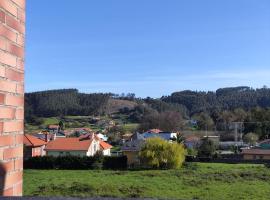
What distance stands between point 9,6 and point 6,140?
80 cm

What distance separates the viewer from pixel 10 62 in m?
2.76

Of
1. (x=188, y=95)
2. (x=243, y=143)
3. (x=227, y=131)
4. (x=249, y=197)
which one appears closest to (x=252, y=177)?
(x=249, y=197)

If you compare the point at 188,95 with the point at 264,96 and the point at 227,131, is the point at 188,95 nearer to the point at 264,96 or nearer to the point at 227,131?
the point at 264,96

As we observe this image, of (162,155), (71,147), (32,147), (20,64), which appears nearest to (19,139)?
(20,64)

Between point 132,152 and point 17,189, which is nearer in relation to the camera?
point 17,189

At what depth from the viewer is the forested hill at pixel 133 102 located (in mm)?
143625

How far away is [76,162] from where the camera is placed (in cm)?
4422

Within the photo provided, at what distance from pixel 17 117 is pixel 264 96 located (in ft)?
548

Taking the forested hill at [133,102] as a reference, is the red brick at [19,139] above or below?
below

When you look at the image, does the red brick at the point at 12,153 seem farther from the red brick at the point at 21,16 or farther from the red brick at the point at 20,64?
the red brick at the point at 21,16

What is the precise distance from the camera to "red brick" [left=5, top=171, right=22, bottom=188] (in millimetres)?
2736

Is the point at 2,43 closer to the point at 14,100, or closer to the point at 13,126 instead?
the point at 14,100

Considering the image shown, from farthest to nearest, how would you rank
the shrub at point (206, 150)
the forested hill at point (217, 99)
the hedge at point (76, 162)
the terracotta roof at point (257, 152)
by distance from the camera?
the forested hill at point (217, 99), the shrub at point (206, 150), the terracotta roof at point (257, 152), the hedge at point (76, 162)

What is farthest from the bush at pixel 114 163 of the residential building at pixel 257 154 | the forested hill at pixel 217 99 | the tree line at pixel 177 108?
the forested hill at pixel 217 99
